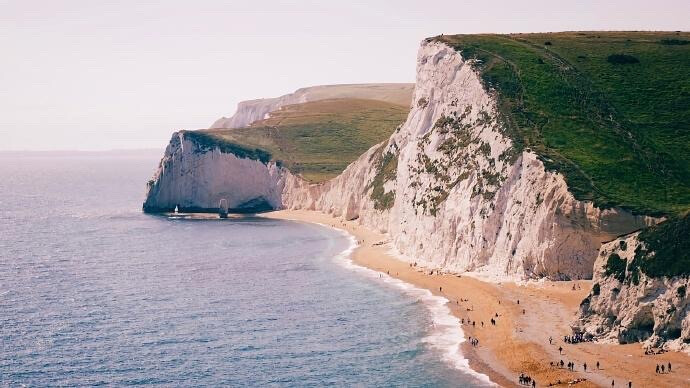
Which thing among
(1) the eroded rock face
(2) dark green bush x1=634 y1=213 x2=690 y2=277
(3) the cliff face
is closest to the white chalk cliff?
(3) the cliff face

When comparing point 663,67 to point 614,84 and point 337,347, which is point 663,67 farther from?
point 337,347

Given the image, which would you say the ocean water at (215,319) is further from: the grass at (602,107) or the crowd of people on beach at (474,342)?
the grass at (602,107)

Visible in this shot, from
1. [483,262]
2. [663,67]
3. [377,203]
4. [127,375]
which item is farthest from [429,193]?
[127,375]

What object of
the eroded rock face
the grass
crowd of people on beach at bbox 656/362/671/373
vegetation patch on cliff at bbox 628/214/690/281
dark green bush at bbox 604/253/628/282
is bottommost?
crowd of people on beach at bbox 656/362/671/373

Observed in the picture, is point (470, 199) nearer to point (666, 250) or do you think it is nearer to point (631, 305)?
point (666, 250)

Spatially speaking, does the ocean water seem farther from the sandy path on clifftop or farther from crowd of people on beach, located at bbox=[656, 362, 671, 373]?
crowd of people on beach, located at bbox=[656, 362, 671, 373]

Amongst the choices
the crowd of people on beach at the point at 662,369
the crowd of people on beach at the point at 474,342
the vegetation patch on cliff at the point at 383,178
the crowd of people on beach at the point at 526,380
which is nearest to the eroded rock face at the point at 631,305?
the crowd of people on beach at the point at 662,369

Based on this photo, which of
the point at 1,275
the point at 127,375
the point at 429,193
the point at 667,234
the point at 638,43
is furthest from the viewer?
the point at 638,43

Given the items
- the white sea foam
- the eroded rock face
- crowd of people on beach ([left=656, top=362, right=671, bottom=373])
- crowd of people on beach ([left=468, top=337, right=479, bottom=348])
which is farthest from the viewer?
crowd of people on beach ([left=468, top=337, right=479, bottom=348])
